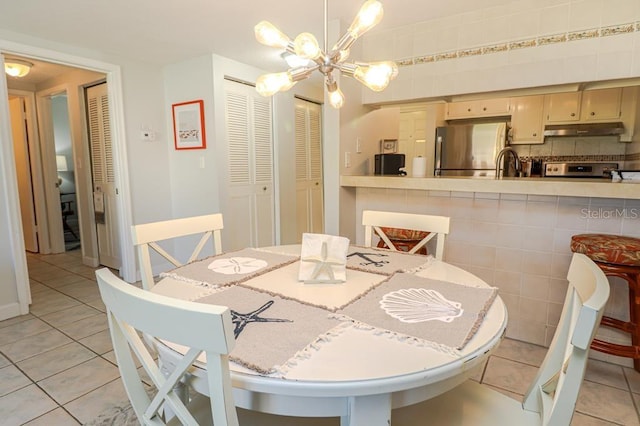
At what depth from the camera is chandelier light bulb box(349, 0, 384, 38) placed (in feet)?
4.07

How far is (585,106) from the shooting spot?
405 cm

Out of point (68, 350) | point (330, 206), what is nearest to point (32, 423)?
point (68, 350)

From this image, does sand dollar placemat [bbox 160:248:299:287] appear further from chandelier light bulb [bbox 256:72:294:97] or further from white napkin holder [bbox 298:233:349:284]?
chandelier light bulb [bbox 256:72:294:97]

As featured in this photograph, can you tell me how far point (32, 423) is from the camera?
1575 mm

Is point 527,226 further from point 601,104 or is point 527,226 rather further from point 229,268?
point 601,104

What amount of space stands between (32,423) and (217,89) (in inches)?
105

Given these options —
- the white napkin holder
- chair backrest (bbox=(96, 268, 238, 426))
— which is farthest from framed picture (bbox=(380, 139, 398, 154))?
chair backrest (bbox=(96, 268, 238, 426))

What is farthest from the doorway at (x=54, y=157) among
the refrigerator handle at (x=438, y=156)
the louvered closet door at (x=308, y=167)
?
the refrigerator handle at (x=438, y=156)

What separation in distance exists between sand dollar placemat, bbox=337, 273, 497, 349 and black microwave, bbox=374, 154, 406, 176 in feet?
6.06

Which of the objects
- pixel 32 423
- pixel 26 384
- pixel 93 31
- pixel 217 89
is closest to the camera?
pixel 32 423

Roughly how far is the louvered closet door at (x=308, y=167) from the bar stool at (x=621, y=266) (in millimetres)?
3071

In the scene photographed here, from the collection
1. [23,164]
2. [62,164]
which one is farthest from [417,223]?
[62,164]

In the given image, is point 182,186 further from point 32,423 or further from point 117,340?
point 117,340

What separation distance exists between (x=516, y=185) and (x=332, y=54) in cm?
139
